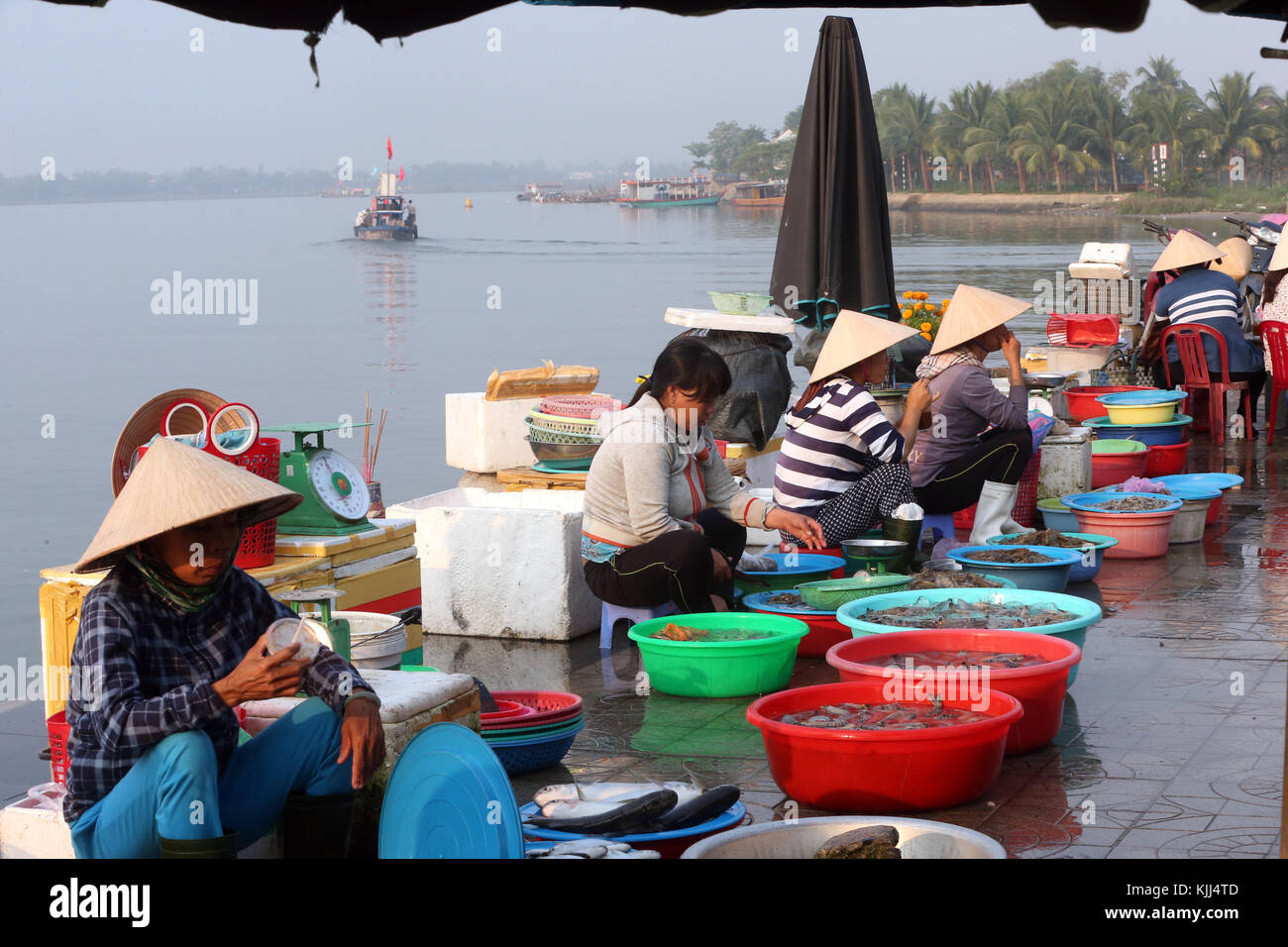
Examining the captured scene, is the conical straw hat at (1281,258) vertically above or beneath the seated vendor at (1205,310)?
above

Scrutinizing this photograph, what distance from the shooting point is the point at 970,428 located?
6801 mm

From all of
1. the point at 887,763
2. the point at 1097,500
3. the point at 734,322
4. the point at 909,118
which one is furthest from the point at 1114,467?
the point at 909,118

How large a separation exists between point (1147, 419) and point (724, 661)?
5149 millimetres

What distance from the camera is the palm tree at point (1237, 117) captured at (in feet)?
152

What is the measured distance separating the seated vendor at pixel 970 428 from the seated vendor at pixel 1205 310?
4.32 metres

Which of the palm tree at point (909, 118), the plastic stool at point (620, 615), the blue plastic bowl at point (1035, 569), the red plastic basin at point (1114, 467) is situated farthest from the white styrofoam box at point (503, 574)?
the palm tree at point (909, 118)

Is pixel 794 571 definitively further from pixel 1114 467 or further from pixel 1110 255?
pixel 1110 255

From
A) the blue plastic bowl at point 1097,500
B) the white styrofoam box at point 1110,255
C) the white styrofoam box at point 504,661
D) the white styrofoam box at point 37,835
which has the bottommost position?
the white styrofoam box at point 504,661

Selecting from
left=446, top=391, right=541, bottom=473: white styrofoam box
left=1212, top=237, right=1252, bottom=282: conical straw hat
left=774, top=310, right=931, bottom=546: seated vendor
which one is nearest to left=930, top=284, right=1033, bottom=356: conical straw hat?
left=774, top=310, right=931, bottom=546: seated vendor

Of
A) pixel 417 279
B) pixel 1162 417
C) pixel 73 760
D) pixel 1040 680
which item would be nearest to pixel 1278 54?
pixel 1040 680

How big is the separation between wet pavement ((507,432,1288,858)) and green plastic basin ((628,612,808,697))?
6 cm

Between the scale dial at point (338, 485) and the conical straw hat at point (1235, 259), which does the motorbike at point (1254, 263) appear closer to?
the conical straw hat at point (1235, 259)

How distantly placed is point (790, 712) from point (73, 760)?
1926 mm

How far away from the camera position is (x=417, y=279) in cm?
6638
